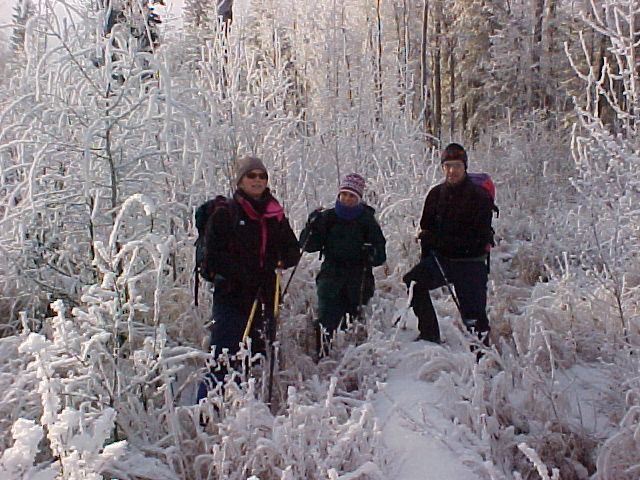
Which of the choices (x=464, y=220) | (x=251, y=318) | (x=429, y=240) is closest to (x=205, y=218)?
(x=251, y=318)

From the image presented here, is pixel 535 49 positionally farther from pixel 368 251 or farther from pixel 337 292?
pixel 337 292

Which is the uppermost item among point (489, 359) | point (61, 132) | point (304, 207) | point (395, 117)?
point (395, 117)

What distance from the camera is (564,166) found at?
11.3 meters

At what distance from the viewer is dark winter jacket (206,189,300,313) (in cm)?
315

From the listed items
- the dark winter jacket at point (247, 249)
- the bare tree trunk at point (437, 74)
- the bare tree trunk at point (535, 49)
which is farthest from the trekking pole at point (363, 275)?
the bare tree trunk at point (535, 49)

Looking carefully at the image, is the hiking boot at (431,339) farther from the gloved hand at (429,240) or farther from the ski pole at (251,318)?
the ski pole at (251,318)

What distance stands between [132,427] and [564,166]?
10945 mm

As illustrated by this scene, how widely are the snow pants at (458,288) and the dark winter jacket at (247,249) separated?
109 centimetres

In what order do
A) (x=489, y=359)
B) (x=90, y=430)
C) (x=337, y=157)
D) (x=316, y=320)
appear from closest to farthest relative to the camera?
(x=90, y=430) < (x=489, y=359) < (x=316, y=320) < (x=337, y=157)

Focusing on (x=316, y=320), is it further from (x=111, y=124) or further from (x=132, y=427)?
(x=111, y=124)

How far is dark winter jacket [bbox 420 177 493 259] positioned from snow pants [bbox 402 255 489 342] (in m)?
0.09

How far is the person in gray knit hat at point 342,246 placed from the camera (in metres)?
3.92

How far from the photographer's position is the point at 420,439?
2.64 metres

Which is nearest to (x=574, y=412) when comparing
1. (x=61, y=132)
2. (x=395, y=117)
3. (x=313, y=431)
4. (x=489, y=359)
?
(x=489, y=359)
